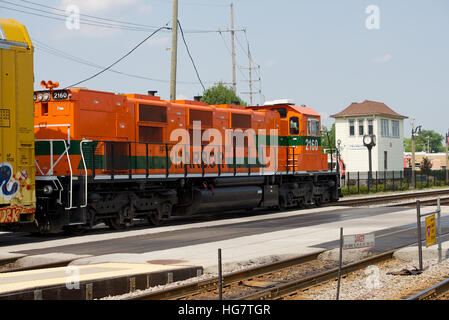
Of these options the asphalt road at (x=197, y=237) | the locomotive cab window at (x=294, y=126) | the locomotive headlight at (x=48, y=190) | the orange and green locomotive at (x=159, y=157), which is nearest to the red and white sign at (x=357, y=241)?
the asphalt road at (x=197, y=237)

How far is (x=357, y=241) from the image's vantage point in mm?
9312

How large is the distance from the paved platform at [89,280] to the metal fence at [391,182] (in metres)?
29.6

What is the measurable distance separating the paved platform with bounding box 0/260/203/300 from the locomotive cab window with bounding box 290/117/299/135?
15.3 m

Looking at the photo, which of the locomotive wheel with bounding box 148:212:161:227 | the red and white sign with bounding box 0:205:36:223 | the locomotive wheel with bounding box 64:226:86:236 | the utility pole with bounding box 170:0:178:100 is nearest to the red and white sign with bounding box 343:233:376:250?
the red and white sign with bounding box 0:205:36:223

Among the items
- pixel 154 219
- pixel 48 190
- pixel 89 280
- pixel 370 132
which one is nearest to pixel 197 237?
pixel 154 219

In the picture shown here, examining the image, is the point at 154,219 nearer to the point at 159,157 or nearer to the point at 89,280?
the point at 159,157

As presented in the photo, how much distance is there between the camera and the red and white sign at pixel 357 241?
30.0ft

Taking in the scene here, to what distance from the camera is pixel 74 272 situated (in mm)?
9883

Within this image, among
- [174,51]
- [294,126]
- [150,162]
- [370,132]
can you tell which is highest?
[174,51]

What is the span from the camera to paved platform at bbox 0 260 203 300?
8180 mm

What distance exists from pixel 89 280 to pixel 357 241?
13.4 ft

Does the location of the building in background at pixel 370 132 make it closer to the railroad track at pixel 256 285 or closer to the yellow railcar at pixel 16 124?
the yellow railcar at pixel 16 124

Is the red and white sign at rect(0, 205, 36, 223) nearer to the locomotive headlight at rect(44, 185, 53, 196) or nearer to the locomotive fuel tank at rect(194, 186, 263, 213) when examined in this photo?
the locomotive headlight at rect(44, 185, 53, 196)

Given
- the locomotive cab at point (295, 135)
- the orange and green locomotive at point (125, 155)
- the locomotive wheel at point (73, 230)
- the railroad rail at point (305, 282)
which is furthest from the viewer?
the locomotive cab at point (295, 135)
